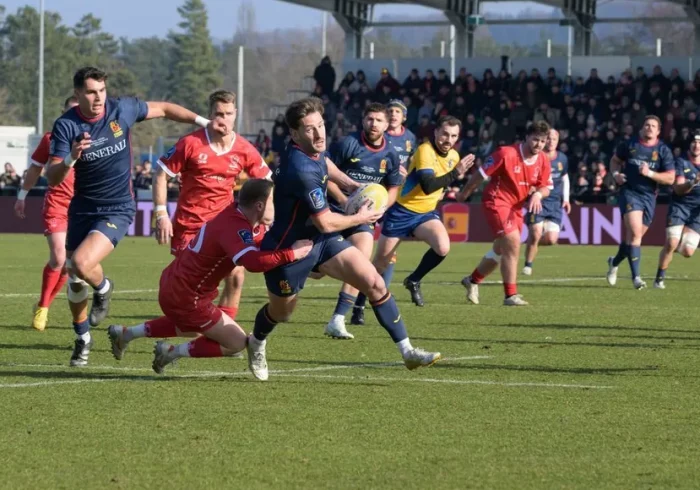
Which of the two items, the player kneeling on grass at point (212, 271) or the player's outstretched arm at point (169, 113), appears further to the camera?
the player's outstretched arm at point (169, 113)

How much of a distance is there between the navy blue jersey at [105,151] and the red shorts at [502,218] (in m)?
6.16

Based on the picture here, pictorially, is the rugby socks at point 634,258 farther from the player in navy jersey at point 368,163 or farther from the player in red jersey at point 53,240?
the player in red jersey at point 53,240

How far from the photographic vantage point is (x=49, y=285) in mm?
12984

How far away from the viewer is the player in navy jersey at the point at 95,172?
33.8 feet

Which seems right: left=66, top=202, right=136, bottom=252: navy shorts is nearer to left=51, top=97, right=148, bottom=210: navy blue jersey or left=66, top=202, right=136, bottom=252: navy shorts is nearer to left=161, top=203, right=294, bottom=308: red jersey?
left=51, top=97, right=148, bottom=210: navy blue jersey

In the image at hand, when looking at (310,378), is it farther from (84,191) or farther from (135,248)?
(135,248)

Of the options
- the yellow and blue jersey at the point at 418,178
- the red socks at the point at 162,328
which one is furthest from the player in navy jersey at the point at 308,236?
the yellow and blue jersey at the point at 418,178

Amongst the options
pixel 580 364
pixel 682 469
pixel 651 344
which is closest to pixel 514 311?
pixel 651 344

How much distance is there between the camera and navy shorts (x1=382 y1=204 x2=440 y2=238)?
14.5m

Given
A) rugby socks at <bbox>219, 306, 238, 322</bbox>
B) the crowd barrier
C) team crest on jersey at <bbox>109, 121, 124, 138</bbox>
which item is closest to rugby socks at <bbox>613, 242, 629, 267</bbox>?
rugby socks at <bbox>219, 306, 238, 322</bbox>

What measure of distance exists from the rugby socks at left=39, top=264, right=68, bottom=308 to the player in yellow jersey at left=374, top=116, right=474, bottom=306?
10.5 ft

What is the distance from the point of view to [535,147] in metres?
16.3

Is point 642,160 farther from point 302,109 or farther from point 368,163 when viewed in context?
point 302,109

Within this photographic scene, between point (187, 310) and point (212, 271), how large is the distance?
311 millimetres
